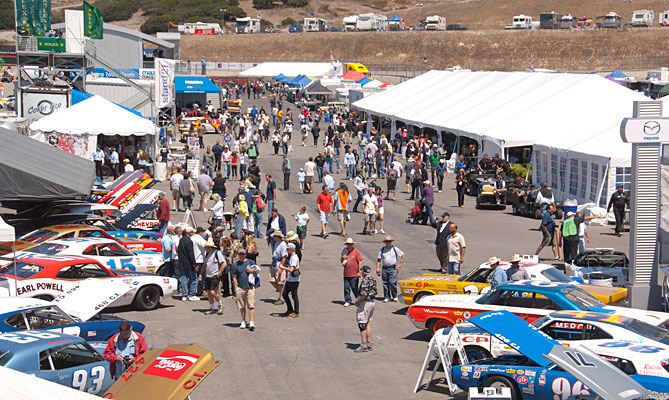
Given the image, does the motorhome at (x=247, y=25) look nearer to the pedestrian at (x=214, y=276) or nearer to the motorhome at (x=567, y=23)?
the motorhome at (x=567, y=23)

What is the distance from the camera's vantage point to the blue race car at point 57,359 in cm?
905

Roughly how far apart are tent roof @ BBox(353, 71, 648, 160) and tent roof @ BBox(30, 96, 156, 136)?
1374 cm

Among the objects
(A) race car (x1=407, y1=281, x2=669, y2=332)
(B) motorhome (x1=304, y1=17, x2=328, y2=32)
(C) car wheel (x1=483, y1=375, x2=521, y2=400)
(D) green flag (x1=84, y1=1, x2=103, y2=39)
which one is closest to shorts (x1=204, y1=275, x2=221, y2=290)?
(A) race car (x1=407, y1=281, x2=669, y2=332)

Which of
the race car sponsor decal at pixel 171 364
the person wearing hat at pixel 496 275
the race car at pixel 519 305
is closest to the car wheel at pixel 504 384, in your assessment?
the race car at pixel 519 305

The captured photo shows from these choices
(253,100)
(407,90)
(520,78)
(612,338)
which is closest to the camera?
(612,338)

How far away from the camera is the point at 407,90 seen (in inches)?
1821

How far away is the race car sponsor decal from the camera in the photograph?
798 centimetres

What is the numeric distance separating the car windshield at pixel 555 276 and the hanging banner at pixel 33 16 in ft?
98.9

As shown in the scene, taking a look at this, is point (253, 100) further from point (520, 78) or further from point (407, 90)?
point (520, 78)

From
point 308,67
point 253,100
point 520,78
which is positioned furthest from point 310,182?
point 308,67

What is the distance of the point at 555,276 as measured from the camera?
14133mm

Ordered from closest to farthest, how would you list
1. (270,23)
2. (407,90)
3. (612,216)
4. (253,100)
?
(612,216)
(407,90)
(253,100)
(270,23)

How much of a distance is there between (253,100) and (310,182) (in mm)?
43237

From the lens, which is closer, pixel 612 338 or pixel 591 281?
pixel 612 338
